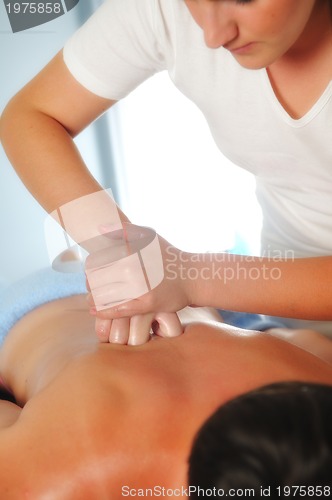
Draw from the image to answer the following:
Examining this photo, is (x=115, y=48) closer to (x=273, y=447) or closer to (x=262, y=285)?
(x=262, y=285)

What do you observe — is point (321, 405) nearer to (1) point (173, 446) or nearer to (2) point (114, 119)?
(1) point (173, 446)

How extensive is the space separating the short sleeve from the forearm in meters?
0.38

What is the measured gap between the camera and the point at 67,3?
6.54 ft

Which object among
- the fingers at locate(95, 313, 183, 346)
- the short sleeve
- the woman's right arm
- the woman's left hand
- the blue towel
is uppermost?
the short sleeve

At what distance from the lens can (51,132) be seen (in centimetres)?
119

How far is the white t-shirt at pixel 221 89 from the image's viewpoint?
3.63 ft

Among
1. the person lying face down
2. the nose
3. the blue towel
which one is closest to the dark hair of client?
the person lying face down

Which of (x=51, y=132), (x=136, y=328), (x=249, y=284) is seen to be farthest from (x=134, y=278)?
(x=51, y=132)

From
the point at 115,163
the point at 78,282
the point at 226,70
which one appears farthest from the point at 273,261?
the point at 115,163

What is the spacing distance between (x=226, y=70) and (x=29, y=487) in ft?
2.40

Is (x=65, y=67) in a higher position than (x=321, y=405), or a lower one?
higher

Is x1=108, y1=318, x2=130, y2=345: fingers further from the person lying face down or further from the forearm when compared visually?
the forearm

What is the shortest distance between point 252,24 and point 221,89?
0.27 metres

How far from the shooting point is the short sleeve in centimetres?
113
